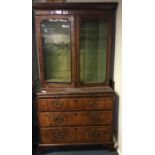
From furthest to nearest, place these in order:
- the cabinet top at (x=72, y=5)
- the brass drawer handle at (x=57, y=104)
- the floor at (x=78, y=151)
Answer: the floor at (x=78, y=151) → the brass drawer handle at (x=57, y=104) → the cabinet top at (x=72, y=5)

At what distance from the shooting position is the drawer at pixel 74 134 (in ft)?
6.98

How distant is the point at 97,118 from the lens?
2121 millimetres

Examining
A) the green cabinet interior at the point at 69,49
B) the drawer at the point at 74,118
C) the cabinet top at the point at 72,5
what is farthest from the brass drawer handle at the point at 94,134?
the cabinet top at the point at 72,5

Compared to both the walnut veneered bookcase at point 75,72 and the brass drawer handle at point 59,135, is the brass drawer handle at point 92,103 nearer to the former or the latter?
the walnut veneered bookcase at point 75,72

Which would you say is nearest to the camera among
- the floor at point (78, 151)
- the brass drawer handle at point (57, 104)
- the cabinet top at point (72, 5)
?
the cabinet top at point (72, 5)

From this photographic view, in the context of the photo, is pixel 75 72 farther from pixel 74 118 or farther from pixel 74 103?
pixel 74 118

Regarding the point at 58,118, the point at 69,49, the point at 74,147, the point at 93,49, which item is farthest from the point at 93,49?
the point at 74,147
